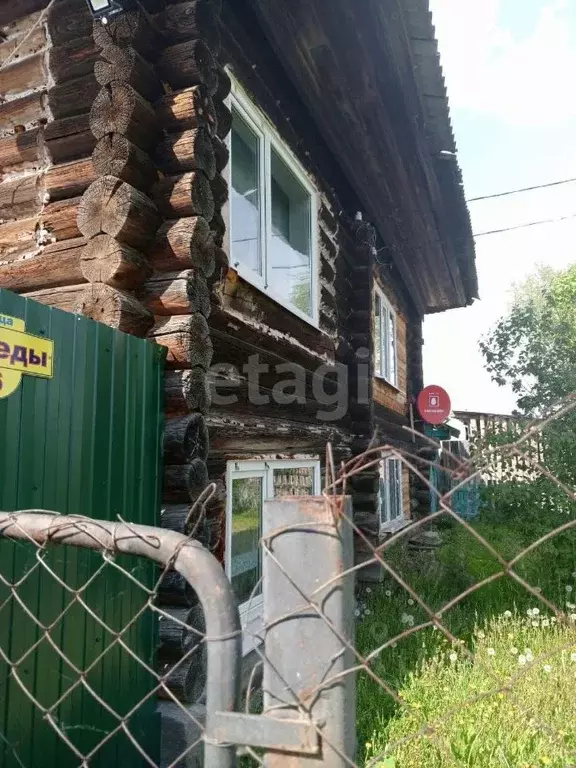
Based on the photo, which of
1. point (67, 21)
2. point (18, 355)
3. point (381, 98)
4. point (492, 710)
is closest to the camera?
point (18, 355)

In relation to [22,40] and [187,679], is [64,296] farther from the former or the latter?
[187,679]

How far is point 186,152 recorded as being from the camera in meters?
2.99

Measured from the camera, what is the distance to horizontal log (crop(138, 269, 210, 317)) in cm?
284

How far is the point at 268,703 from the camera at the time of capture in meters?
0.85

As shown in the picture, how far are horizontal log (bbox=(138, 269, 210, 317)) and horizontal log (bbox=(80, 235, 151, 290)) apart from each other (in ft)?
0.36

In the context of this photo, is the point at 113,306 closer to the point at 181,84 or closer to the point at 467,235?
the point at 181,84

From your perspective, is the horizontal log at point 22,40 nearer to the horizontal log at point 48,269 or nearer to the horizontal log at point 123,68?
the horizontal log at point 123,68

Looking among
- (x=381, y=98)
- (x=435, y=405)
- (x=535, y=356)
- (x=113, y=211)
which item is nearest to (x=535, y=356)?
(x=535, y=356)

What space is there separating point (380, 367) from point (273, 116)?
16.4 ft

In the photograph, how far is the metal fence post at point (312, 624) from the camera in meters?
0.83

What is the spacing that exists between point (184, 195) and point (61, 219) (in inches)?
29.7

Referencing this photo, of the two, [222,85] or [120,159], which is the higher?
[222,85]

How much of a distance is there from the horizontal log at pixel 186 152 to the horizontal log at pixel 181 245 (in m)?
0.30

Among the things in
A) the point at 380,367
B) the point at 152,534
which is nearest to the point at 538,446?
the point at 380,367
